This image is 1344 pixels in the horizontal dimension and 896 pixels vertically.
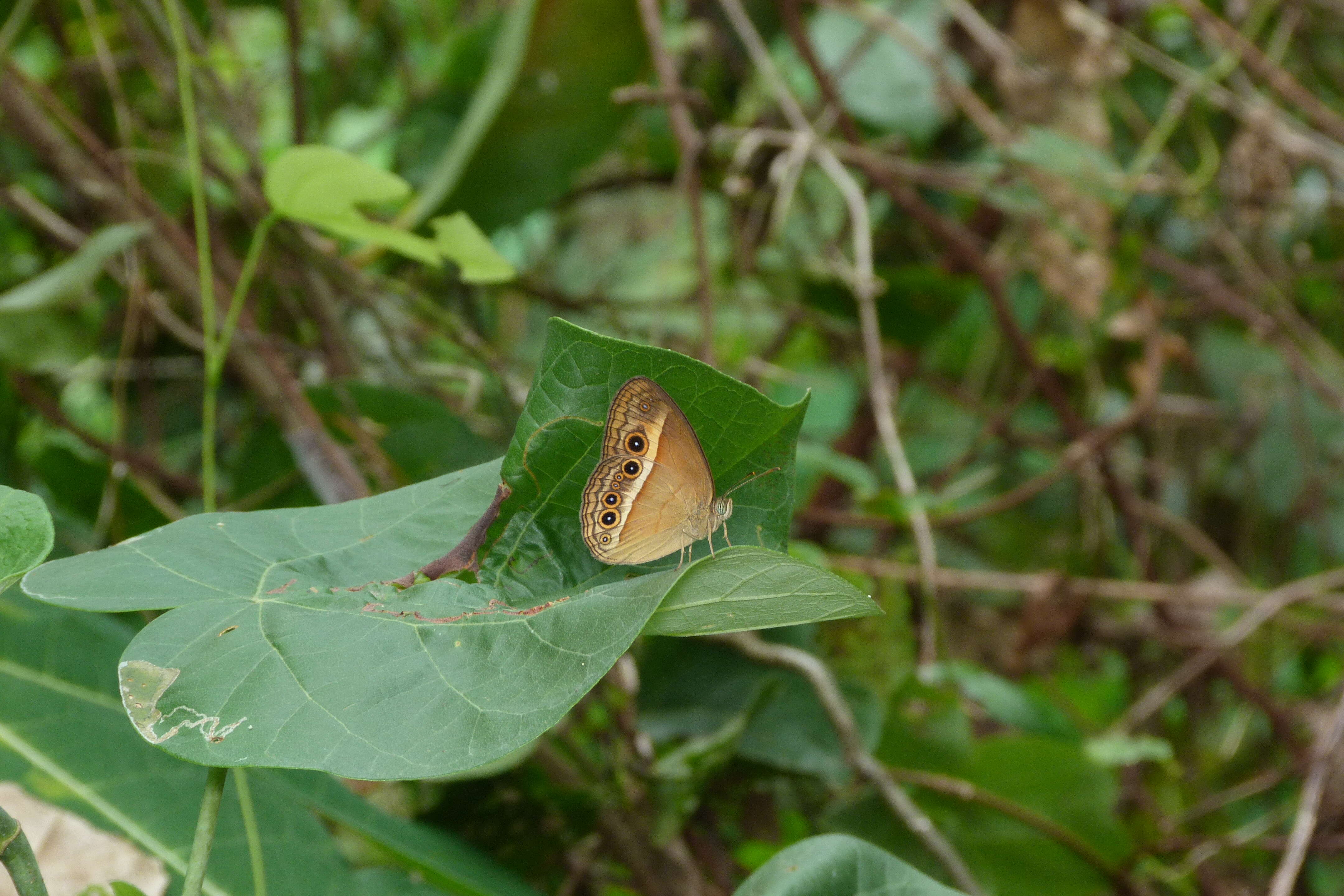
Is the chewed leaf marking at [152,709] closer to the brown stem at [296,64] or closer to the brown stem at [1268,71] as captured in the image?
the brown stem at [296,64]

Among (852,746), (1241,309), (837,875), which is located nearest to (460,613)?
(837,875)

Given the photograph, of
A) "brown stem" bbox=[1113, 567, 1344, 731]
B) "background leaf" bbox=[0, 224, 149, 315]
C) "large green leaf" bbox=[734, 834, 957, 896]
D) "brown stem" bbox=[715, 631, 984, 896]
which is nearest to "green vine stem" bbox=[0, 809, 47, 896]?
"large green leaf" bbox=[734, 834, 957, 896]

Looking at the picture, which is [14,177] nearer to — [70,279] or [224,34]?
[224,34]

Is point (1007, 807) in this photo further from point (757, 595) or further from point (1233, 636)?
point (757, 595)

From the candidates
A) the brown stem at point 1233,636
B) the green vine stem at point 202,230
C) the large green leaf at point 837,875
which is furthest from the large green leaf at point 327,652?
the brown stem at point 1233,636

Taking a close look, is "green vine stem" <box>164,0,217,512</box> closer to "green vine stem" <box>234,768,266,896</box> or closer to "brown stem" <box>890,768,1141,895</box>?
"green vine stem" <box>234,768,266,896</box>

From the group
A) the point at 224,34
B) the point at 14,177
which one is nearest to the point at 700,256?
the point at 224,34
